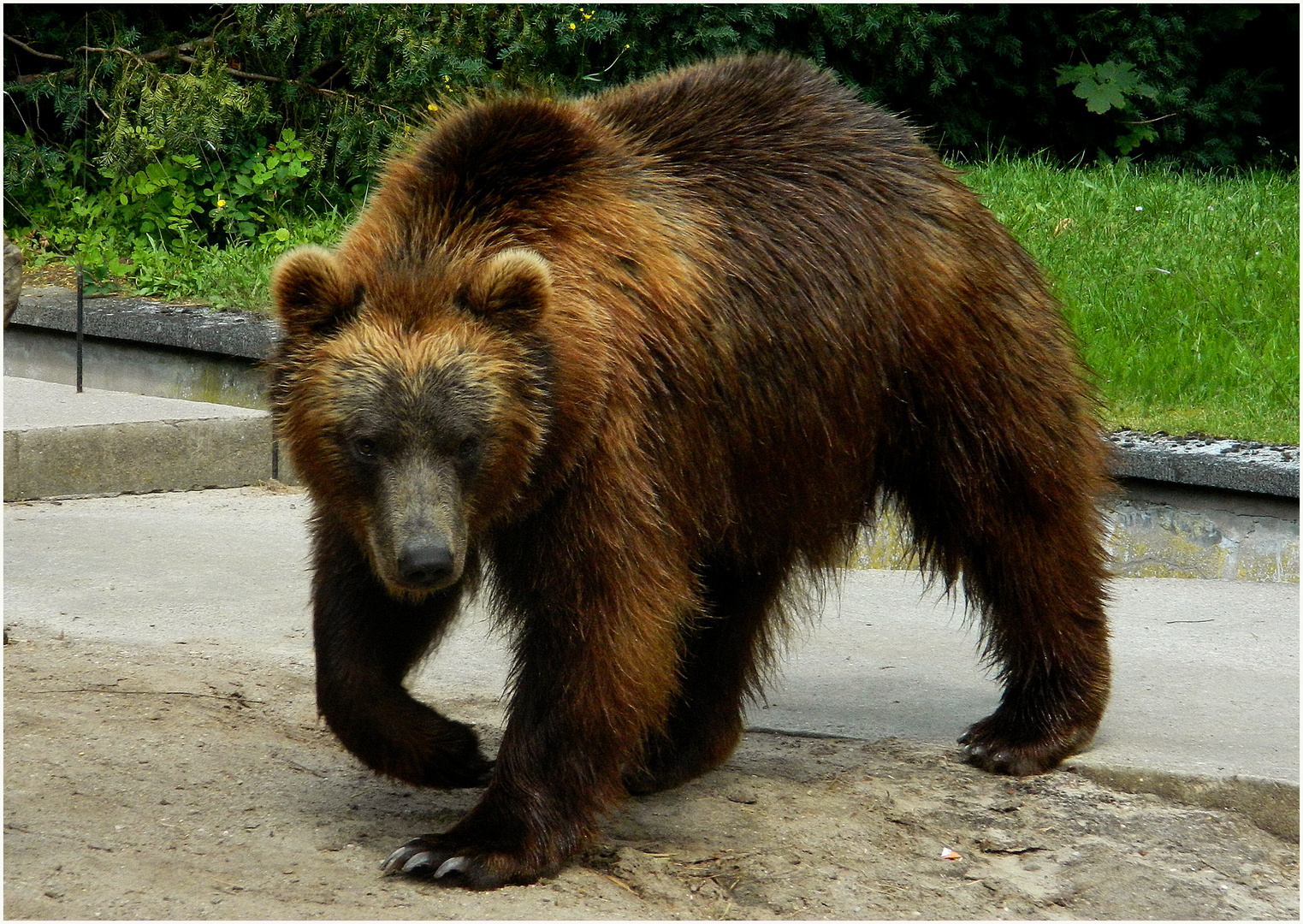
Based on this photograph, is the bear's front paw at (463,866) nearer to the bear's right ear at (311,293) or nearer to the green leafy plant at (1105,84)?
the bear's right ear at (311,293)

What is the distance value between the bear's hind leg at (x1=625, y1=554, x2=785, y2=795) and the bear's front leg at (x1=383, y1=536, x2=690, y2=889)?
26.9 inches

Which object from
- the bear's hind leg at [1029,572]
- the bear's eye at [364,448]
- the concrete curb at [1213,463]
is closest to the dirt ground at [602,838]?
the bear's hind leg at [1029,572]

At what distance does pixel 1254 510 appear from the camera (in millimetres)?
5559

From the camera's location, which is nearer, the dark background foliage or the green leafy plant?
the dark background foliage

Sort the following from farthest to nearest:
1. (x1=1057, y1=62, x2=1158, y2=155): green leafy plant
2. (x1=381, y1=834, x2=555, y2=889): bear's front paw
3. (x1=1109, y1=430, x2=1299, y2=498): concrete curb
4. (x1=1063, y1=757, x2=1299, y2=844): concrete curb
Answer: (x1=1057, y1=62, x2=1158, y2=155): green leafy plant, (x1=1109, y1=430, x2=1299, y2=498): concrete curb, (x1=1063, y1=757, x2=1299, y2=844): concrete curb, (x1=381, y1=834, x2=555, y2=889): bear's front paw

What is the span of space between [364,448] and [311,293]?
1.17ft

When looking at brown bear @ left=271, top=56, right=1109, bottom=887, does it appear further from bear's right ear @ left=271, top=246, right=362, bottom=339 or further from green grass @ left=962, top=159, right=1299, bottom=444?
green grass @ left=962, top=159, right=1299, bottom=444

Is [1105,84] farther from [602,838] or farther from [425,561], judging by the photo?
[425,561]

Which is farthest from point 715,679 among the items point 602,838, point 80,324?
point 80,324

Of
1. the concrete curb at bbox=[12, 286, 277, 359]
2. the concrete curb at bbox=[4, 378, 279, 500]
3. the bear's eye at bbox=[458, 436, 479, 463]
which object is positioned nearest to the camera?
the bear's eye at bbox=[458, 436, 479, 463]

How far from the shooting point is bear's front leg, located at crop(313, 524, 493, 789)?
131 inches

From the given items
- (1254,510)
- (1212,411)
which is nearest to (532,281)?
(1254,510)

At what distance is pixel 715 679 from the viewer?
13.0 ft

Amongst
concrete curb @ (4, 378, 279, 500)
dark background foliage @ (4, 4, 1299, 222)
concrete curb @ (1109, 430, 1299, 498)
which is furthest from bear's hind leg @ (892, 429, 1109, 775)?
dark background foliage @ (4, 4, 1299, 222)
